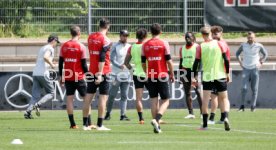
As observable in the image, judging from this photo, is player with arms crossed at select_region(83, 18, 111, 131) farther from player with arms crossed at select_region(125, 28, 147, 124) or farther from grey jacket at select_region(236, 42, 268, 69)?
grey jacket at select_region(236, 42, 268, 69)

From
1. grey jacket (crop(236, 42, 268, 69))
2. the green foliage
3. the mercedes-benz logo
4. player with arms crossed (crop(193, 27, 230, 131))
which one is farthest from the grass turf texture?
the green foliage

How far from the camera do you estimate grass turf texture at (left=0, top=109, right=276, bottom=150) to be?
53.7 feet

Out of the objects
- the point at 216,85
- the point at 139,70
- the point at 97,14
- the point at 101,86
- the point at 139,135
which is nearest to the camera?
the point at 139,135

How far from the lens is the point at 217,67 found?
20.6 meters

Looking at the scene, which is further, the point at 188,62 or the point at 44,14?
the point at 44,14

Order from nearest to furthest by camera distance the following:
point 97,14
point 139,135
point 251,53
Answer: point 139,135, point 251,53, point 97,14

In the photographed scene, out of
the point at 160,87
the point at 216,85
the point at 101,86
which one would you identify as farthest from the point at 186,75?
the point at 101,86

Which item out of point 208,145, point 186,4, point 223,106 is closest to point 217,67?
point 223,106

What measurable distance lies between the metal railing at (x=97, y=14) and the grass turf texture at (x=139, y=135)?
32.5 ft

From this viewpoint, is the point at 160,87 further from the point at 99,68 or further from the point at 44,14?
the point at 44,14

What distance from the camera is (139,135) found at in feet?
61.9

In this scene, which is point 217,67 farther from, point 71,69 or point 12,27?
point 12,27

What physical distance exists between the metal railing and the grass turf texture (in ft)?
32.5

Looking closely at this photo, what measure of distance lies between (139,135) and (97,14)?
660 inches
